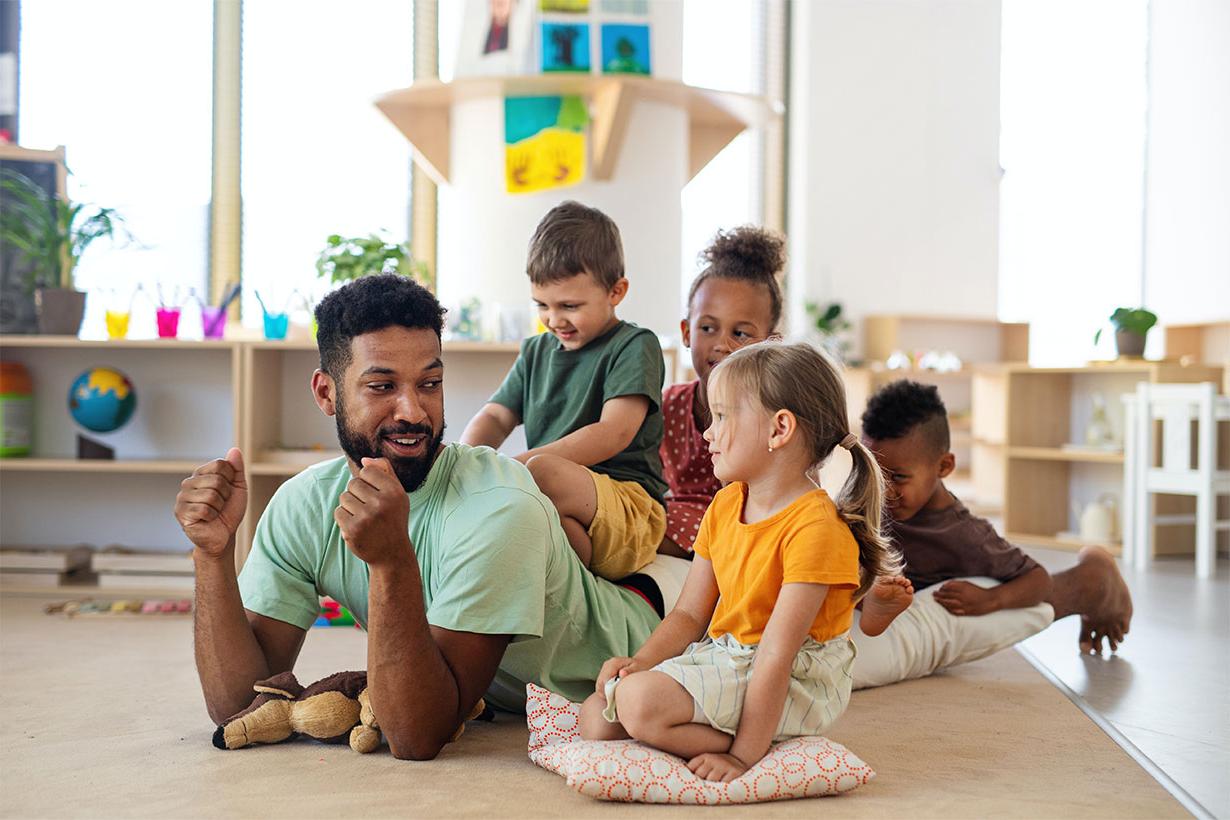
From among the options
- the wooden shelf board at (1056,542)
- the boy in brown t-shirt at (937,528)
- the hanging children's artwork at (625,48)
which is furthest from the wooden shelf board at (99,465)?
the wooden shelf board at (1056,542)

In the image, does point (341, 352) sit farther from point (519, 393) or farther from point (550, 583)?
point (519, 393)

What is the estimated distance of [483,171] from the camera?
15.9 feet

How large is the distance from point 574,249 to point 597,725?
92 centimetres

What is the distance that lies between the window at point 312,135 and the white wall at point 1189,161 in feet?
14.0

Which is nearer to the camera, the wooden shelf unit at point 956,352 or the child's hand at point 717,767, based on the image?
the child's hand at point 717,767

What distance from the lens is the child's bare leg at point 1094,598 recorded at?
280cm

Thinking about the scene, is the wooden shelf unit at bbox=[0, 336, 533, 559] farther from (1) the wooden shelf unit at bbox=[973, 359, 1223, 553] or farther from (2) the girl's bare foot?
(1) the wooden shelf unit at bbox=[973, 359, 1223, 553]

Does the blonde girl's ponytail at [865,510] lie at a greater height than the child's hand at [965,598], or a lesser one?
greater

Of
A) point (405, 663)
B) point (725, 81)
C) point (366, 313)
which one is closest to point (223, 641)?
point (405, 663)

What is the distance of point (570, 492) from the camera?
207 cm

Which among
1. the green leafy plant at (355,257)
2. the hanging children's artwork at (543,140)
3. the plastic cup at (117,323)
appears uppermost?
the hanging children's artwork at (543,140)

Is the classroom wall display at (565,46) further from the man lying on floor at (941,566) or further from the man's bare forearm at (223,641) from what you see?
the man's bare forearm at (223,641)

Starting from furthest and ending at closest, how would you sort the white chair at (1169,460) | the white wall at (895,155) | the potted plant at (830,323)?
the white wall at (895,155) < the potted plant at (830,323) < the white chair at (1169,460)

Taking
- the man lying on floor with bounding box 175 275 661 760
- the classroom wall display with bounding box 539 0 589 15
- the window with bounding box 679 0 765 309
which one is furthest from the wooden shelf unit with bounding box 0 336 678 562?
the window with bounding box 679 0 765 309
